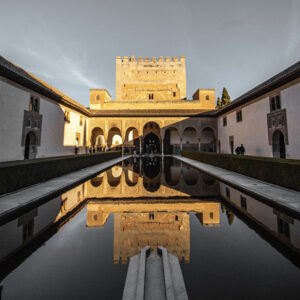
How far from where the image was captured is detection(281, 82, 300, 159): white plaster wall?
10.8 m

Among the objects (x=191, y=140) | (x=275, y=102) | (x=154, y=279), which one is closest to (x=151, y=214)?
(x=154, y=279)

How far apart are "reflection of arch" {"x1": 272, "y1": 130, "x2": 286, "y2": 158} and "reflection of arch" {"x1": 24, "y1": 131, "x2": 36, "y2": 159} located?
18305 millimetres

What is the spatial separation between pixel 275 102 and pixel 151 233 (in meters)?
14.4

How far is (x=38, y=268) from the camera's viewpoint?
2018 mm

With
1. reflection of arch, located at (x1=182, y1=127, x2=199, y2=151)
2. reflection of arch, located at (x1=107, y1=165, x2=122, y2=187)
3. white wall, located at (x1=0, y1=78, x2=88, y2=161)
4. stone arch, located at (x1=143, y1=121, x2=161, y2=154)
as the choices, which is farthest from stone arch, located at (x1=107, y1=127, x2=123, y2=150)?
reflection of arch, located at (x1=107, y1=165, x2=122, y2=187)

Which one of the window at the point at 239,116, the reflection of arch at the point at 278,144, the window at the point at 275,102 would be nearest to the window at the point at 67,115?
the window at the point at 239,116

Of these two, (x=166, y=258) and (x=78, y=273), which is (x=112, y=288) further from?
(x=166, y=258)

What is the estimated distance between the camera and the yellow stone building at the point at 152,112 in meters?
24.3

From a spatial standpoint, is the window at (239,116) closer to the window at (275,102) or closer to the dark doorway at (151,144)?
the window at (275,102)

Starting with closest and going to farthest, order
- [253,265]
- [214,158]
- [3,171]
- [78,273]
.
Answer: [78,273], [253,265], [3,171], [214,158]

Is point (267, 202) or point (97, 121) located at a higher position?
point (97, 121)

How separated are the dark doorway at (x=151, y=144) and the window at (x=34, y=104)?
715 inches

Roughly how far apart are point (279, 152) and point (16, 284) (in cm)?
1567

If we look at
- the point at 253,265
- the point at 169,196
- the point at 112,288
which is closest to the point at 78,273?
the point at 112,288
